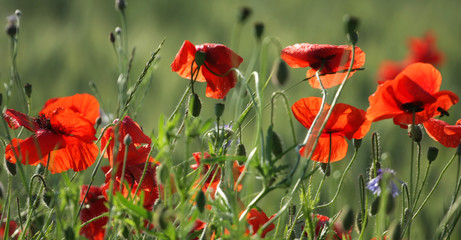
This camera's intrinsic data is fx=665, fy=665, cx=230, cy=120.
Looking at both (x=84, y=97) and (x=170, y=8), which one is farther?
(x=170, y=8)

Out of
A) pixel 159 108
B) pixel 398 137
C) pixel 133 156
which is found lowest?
pixel 398 137

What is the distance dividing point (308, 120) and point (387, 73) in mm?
1643

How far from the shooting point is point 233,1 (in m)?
3.35

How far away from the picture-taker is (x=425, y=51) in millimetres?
2445

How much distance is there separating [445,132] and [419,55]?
177cm

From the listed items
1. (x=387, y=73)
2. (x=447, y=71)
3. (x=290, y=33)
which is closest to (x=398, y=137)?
(x=387, y=73)

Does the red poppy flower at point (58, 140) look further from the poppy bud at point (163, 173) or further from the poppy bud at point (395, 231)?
the poppy bud at point (395, 231)

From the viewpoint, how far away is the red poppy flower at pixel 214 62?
2.35ft

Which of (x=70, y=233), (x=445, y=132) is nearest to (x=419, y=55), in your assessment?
(x=445, y=132)

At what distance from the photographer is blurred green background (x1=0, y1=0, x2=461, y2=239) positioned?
244 cm

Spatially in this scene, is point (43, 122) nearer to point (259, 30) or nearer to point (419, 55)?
point (259, 30)

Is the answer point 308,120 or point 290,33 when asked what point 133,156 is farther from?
point 290,33

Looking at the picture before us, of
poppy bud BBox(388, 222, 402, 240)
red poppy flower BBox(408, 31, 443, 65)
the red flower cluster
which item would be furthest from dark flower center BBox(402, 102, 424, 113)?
red poppy flower BBox(408, 31, 443, 65)

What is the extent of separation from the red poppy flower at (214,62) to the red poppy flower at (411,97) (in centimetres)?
15
